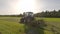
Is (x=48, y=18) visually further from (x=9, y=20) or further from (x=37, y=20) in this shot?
(x=9, y=20)

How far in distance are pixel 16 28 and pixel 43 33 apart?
808 millimetres

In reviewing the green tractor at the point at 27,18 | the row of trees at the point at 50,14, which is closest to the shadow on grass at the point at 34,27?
the green tractor at the point at 27,18

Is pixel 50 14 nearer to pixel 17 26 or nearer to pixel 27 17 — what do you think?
pixel 27 17

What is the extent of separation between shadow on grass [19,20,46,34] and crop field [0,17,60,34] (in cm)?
13

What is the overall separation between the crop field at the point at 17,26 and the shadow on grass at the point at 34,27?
13 cm

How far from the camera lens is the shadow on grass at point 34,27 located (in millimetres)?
4523

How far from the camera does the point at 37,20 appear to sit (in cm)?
465

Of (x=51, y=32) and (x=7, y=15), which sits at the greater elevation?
(x=7, y=15)

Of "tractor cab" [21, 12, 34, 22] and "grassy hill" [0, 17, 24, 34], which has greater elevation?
"tractor cab" [21, 12, 34, 22]

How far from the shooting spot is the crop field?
443 cm

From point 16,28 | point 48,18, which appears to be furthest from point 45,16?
point 16,28

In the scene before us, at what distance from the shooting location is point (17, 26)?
4586 millimetres

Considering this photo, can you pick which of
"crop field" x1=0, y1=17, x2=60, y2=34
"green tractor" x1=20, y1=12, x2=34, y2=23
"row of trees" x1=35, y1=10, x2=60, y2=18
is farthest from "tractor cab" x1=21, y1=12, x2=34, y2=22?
"row of trees" x1=35, y1=10, x2=60, y2=18

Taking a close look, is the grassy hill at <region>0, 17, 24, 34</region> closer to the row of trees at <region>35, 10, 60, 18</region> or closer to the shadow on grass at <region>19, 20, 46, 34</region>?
the shadow on grass at <region>19, 20, 46, 34</region>
